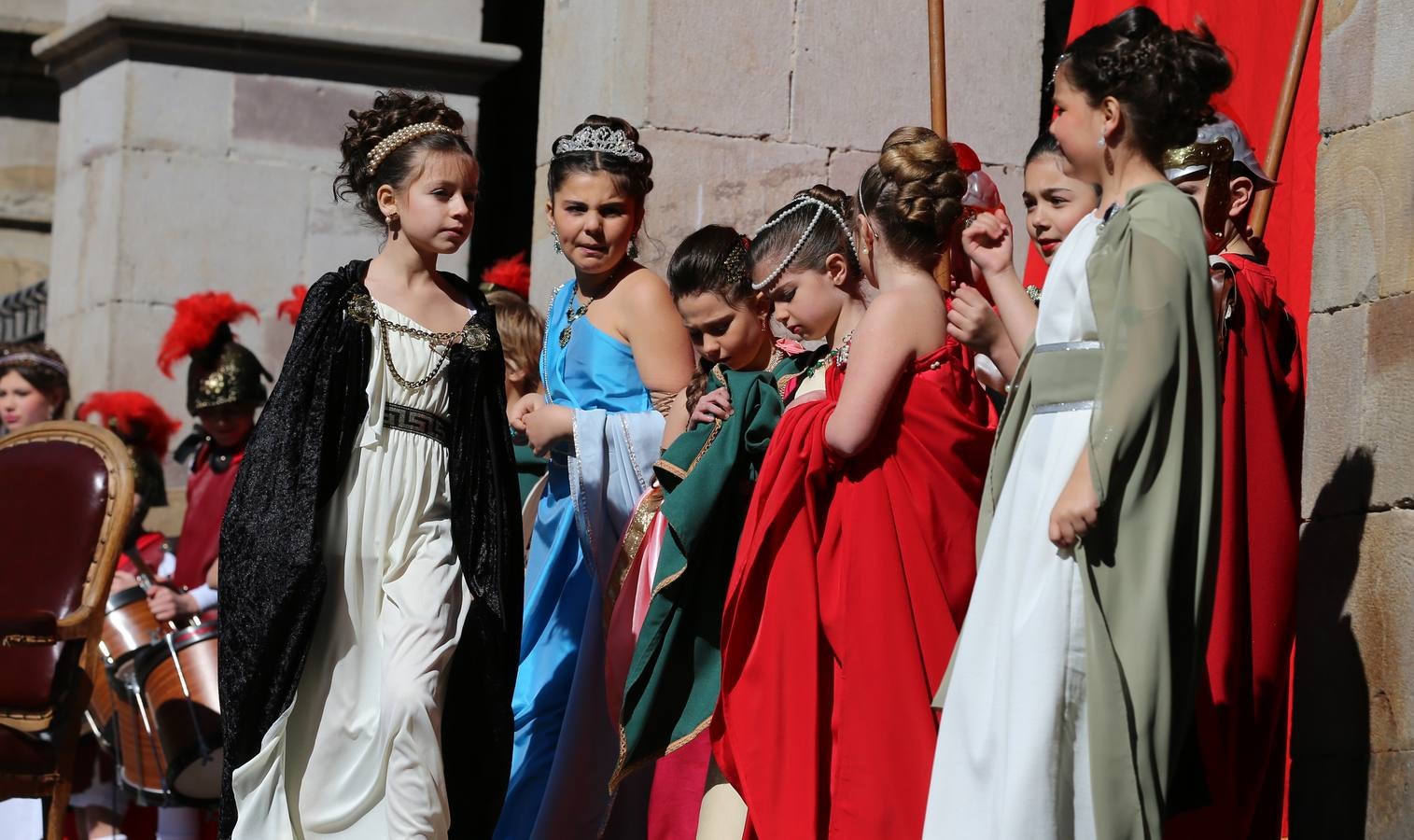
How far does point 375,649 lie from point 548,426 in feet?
2.84

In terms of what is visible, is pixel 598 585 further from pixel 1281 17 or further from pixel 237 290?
pixel 237 290

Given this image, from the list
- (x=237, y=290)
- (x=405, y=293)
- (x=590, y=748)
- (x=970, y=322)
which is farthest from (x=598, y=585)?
(x=237, y=290)

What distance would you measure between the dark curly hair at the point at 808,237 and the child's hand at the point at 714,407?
1.01 feet

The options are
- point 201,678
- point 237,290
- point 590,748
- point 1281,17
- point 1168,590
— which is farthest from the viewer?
point 237,290

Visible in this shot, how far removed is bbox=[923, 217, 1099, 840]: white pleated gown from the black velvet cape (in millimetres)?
A: 1319

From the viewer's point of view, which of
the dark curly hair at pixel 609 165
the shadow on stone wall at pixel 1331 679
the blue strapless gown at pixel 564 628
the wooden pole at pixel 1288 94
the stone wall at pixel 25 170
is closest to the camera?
the shadow on stone wall at pixel 1331 679

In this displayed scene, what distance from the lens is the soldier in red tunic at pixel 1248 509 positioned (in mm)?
4027

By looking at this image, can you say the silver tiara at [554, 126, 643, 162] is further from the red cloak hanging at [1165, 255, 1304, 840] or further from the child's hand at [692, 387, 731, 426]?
the red cloak hanging at [1165, 255, 1304, 840]

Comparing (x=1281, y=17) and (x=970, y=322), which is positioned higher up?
(x=1281, y=17)

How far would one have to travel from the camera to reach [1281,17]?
6.03 metres

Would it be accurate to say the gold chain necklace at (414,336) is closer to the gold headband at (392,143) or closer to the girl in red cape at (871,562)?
the gold headband at (392,143)

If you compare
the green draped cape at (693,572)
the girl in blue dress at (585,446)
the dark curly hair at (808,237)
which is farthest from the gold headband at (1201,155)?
the girl in blue dress at (585,446)

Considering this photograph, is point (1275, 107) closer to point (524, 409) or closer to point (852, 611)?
point (524, 409)

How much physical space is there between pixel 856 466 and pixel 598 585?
125cm
